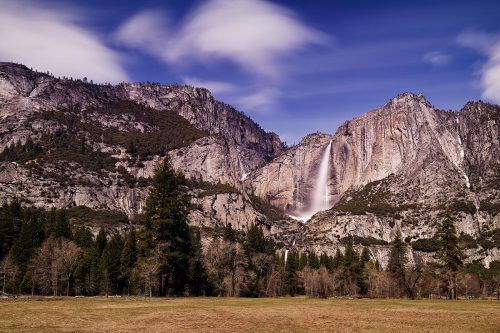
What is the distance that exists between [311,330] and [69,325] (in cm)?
1394

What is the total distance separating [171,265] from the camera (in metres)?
65.7

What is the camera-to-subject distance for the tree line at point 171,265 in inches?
2682

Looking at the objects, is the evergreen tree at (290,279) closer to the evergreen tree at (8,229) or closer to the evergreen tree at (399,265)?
the evergreen tree at (399,265)

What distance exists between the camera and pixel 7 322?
90.7 feet

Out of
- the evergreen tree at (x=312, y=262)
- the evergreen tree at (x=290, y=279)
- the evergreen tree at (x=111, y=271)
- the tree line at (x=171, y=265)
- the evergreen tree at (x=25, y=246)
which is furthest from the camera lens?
the evergreen tree at (x=312, y=262)

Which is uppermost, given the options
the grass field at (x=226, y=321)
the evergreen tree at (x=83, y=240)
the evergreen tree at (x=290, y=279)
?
the evergreen tree at (x=83, y=240)

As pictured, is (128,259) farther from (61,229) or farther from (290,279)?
(290,279)

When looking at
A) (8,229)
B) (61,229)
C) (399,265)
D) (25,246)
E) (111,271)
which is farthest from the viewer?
(61,229)

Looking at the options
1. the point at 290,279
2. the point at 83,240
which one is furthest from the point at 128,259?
the point at 290,279

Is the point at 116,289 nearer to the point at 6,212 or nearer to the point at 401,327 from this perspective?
the point at 6,212

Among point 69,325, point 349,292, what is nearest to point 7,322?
point 69,325

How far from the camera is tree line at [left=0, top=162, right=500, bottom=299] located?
6812cm

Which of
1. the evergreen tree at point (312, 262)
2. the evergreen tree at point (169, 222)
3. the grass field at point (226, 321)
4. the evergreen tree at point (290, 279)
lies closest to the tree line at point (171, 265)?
the evergreen tree at point (290, 279)

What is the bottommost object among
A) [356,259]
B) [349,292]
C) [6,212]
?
[349,292]
